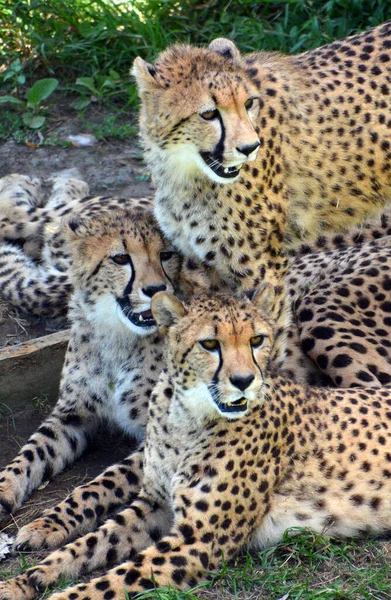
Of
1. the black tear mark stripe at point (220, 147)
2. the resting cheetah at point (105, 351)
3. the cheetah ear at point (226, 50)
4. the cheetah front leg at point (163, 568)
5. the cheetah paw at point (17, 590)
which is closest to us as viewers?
the cheetah front leg at point (163, 568)

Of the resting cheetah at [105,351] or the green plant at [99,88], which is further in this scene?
the green plant at [99,88]

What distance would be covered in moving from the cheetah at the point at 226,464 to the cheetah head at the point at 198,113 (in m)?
0.51

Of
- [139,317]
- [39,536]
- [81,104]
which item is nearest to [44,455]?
[39,536]

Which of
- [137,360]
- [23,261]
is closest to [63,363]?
[137,360]

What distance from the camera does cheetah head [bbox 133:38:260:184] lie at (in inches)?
151

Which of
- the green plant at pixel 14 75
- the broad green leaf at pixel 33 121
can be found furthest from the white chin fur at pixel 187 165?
the green plant at pixel 14 75

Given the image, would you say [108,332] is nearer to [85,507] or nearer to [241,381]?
[85,507]

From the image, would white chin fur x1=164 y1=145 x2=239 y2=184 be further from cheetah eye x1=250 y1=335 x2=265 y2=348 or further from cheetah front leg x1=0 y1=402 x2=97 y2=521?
cheetah front leg x1=0 y1=402 x2=97 y2=521

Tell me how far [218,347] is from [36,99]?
351 cm

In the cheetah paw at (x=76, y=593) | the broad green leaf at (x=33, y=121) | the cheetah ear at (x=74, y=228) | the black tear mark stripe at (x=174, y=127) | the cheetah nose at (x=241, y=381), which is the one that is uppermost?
the black tear mark stripe at (x=174, y=127)

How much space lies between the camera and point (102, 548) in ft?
12.3

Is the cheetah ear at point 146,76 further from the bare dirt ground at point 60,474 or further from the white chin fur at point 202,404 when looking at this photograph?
the bare dirt ground at point 60,474

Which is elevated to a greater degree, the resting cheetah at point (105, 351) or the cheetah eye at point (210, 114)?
the cheetah eye at point (210, 114)

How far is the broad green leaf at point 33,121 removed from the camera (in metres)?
6.55
